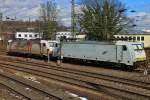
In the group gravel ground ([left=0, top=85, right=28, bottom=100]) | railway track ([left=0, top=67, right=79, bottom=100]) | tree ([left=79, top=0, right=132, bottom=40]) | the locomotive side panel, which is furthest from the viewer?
tree ([left=79, top=0, right=132, bottom=40])

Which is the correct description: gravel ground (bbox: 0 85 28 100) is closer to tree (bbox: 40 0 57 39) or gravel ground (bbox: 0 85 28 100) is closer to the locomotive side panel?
the locomotive side panel

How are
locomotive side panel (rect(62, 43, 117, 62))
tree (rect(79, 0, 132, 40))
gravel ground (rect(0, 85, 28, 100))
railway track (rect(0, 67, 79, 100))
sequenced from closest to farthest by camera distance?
railway track (rect(0, 67, 79, 100)) → gravel ground (rect(0, 85, 28, 100)) → locomotive side panel (rect(62, 43, 117, 62)) → tree (rect(79, 0, 132, 40))

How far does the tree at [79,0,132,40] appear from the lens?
215 ft

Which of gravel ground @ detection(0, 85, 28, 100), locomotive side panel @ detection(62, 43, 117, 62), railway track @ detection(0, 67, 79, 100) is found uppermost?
locomotive side panel @ detection(62, 43, 117, 62)

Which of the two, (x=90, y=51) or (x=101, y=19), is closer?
(x=90, y=51)

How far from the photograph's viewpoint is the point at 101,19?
216 ft

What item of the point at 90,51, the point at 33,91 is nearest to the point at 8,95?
the point at 33,91

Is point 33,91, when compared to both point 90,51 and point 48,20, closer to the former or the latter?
point 90,51

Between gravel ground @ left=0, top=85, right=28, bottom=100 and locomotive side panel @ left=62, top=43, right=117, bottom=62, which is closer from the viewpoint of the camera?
gravel ground @ left=0, top=85, right=28, bottom=100

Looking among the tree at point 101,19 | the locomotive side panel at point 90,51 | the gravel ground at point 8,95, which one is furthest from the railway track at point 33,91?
the tree at point 101,19

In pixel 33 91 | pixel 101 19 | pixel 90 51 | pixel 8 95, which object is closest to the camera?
pixel 8 95

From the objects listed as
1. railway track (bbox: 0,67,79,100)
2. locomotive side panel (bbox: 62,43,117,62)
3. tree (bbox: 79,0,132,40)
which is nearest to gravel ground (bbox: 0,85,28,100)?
railway track (bbox: 0,67,79,100)

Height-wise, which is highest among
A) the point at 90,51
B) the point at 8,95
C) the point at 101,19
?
the point at 101,19

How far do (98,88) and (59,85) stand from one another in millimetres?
2434
